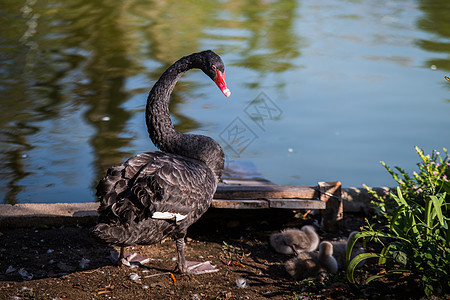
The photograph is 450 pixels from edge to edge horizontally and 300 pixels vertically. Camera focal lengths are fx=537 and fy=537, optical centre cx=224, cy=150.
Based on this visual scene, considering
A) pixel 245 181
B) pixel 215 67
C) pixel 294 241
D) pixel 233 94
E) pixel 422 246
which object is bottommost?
pixel 233 94

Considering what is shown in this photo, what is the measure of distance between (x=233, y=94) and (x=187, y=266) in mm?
4692

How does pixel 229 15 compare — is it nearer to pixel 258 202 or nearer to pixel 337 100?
pixel 337 100

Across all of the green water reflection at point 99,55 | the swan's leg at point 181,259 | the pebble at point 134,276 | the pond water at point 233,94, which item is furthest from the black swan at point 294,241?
the green water reflection at point 99,55

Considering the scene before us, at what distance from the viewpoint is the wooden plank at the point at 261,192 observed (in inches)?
179

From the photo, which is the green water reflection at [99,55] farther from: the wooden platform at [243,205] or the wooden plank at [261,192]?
the wooden plank at [261,192]

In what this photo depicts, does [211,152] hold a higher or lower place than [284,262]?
higher

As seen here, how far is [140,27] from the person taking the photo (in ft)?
43.7

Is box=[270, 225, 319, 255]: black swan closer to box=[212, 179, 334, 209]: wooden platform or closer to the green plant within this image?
box=[212, 179, 334, 209]: wooden platform

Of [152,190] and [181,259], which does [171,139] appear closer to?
[152,190]

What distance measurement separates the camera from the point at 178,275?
4.00 m

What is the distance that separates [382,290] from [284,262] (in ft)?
2.85

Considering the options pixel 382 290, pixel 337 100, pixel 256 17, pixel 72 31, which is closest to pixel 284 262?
pixel 382 290

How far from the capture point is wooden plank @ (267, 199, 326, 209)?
14.6 feet

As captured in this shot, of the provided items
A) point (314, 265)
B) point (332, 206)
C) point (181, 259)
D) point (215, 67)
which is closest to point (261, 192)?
point (332, 206)
